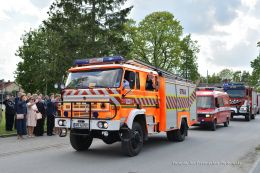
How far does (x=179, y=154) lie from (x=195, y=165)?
176cm

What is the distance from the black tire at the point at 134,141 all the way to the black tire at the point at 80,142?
5.58 ft

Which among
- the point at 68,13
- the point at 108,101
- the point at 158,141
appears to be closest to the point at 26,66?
the point at 68,13

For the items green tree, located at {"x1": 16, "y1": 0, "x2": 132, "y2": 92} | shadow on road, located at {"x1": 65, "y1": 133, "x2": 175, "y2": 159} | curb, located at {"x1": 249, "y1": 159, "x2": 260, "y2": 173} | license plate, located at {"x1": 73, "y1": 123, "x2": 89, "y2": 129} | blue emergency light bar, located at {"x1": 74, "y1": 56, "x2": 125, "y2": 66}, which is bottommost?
curb, located at {"x1": 249, "y1": 159, "x2": 260, "y2": 173}

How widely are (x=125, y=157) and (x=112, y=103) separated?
174cm

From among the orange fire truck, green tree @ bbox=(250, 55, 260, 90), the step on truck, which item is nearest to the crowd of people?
the orange fire truck

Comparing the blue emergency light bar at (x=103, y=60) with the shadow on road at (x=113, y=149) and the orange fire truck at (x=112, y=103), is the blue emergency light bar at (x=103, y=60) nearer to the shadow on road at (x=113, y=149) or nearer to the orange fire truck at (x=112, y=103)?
the orange fire truck at (x=112, y=103)

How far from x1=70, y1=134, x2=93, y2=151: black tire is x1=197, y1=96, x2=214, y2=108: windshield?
31.9 feet

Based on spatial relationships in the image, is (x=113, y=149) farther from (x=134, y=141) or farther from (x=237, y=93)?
(x=237, y=93)

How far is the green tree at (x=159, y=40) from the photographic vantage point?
51.9 meters

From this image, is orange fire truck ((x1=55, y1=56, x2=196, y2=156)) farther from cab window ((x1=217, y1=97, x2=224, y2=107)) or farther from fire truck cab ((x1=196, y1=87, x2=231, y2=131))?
cab window ((x1=217, y1=97, x2=224, y2=107))

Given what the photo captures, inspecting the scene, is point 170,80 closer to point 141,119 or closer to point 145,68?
point 145,68

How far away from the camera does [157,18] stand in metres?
52.7

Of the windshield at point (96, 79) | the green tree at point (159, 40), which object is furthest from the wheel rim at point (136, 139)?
the green tree at point (159, 40)

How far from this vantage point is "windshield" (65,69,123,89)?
979 cm
